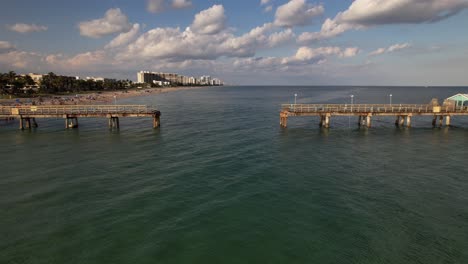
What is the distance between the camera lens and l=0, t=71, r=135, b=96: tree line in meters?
108

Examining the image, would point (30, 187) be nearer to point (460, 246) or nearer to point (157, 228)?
point (157, 228)

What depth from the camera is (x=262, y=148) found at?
3003 cm

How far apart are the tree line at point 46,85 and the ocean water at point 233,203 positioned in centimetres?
10290

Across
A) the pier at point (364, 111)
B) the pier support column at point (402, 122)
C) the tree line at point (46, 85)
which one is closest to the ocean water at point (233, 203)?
the pier at point (364, 111)

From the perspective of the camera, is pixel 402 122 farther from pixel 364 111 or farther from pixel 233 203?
pixel 233 203

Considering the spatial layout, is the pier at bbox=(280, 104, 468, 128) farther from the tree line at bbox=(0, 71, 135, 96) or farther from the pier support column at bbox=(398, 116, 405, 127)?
the tree line at bbox=(0, 71, 135, 96)

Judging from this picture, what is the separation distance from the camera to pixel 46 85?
435 feet

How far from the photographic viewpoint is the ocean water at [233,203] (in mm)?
11898

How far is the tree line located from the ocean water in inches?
4051

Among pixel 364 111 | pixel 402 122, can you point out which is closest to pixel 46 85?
pixel 364 111

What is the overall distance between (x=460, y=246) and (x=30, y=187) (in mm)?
25367

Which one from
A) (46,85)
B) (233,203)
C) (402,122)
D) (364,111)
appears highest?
(46,85)

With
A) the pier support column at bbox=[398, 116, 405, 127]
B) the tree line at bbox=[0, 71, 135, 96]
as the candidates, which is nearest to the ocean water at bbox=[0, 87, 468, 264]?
the pier support column at bbox=[398, 116, 405, 127]

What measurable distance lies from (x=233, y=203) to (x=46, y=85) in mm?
151692
